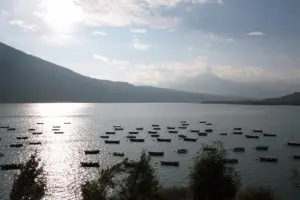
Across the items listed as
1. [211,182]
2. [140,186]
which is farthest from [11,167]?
[211,182]

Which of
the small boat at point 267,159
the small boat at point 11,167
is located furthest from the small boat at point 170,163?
the small boat at point 11,167

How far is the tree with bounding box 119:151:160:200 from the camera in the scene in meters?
46.3

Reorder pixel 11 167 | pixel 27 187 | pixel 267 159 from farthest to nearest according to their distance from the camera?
pixel 267 159, pixel 11 167, pixel 27 187

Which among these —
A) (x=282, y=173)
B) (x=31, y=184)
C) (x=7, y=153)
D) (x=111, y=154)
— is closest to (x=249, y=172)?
Answer: (x=282, y=173)

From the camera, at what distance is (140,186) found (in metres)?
48.0

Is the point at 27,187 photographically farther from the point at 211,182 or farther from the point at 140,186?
the point at 211,182

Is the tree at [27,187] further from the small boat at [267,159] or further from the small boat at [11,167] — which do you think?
the small boat at [267,159]

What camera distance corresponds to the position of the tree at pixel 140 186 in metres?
46.3

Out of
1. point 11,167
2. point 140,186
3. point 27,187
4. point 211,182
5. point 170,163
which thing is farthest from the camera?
point 170,163

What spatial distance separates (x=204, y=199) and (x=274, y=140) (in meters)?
135

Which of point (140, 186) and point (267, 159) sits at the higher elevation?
point (140, 186)

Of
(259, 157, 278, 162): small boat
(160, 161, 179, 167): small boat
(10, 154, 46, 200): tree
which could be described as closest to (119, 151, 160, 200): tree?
(10, 154, 46, 200): tree

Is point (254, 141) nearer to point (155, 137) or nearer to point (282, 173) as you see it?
point (155, 137)

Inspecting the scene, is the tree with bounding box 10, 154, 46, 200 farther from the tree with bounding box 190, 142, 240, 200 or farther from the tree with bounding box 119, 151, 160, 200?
the tree with bounding box 190, 142, 240, 200
